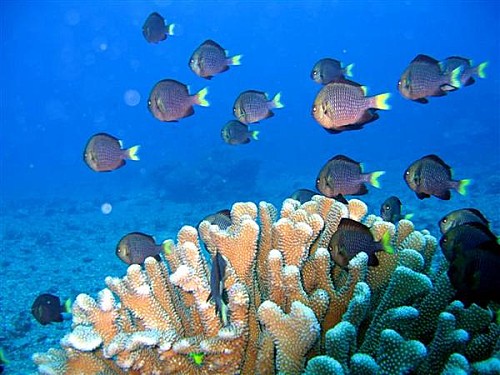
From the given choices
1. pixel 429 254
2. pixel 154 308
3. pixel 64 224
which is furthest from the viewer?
pixel 64 224

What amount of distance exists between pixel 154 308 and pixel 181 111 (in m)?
3.36

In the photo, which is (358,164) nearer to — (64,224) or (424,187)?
(424,187)

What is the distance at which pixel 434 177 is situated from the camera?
14.0ft

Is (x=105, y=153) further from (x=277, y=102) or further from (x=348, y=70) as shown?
(x=348, y=70)

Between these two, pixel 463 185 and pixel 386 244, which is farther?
pixel 463 185

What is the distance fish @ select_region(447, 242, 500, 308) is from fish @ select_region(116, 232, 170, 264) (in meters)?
3.43

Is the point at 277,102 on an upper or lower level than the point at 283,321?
upper

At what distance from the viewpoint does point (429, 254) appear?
3.31 meters

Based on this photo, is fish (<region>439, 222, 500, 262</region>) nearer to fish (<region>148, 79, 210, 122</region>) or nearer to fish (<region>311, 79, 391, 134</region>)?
fish (<region>311, 79, 391, 134</region>)

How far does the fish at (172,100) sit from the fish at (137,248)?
169 centimetres

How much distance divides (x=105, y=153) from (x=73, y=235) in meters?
14.9

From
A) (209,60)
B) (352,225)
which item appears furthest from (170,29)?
(352,225)

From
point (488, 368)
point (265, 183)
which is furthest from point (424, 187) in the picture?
point (265, 183)

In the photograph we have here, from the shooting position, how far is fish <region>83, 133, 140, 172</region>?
211 inches
